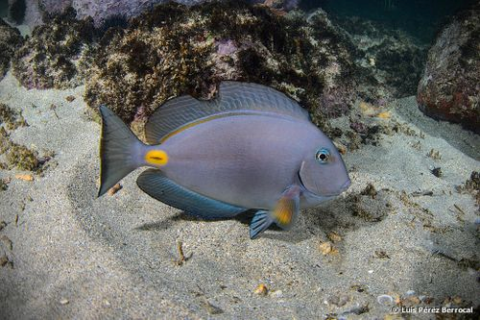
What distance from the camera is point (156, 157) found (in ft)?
7.65

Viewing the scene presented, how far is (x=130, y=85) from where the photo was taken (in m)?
4.09

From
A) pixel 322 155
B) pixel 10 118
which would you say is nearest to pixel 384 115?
pixel 322 155

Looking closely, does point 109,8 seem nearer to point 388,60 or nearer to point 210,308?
point 388,60

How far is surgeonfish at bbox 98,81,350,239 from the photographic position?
2.27 meters

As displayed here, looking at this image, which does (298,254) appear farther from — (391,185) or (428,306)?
(391,185)

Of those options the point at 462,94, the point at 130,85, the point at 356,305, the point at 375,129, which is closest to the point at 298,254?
the point at 356,305

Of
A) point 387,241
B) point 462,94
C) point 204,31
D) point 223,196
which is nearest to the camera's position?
point 223,196

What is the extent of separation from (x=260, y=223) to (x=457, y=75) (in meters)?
5.44

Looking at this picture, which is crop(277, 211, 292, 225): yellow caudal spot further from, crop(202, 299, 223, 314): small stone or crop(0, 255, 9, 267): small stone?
crop(0, 255, 9, 267): small stone

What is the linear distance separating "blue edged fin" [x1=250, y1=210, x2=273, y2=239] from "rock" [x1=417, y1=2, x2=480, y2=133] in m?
5.28

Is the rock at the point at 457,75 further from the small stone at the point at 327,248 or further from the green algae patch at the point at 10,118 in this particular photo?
the green algae patch at the point at 10,118

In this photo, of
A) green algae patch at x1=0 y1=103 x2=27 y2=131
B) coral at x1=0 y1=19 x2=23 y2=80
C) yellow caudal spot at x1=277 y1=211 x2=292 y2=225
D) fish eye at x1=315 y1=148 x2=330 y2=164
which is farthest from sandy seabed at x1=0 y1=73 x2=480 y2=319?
coral at x1=0 y1=19 x2=23 y2=80

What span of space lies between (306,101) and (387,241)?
6.25ft

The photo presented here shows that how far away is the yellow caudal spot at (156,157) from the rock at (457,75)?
5.81 meters
